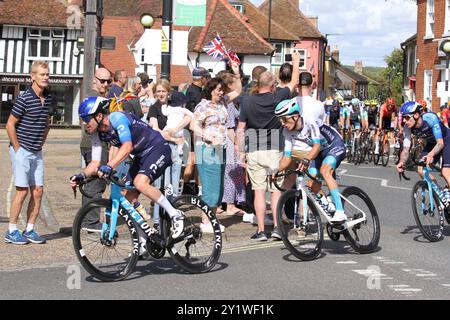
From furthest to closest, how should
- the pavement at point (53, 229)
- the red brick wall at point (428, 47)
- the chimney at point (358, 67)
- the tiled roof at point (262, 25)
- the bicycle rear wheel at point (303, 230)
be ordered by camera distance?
1. the chimney at point (358, 67)
2. the tiled roof at point (262, 25)
3. the red brick wall at point (428, 47)
4. the pavement at point (53, 229)
5. the bicycle rear wheel at point (303, 230)

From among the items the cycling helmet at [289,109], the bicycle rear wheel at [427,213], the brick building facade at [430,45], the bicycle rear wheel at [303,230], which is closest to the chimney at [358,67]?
the brick building facade at [430,45]

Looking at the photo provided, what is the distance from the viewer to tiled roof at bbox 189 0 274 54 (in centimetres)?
6481

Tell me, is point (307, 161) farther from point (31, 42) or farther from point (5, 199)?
point (31, 42)

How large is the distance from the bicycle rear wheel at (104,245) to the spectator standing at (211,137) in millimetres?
2622

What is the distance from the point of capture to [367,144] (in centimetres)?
2653

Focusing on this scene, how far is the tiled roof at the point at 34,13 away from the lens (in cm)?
5766

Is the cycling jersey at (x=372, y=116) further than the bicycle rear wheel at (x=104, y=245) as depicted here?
Yes

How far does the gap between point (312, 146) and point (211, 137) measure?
1546 mm

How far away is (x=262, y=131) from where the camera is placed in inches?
436

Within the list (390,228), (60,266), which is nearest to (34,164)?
(60,266)

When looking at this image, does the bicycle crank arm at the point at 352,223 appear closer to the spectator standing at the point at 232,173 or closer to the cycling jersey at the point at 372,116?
the spectator standing at the point at 232,173

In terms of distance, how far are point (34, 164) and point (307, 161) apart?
327cm

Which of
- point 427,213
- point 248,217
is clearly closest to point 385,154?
point 248,217

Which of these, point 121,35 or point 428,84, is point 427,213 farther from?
point 121,35
